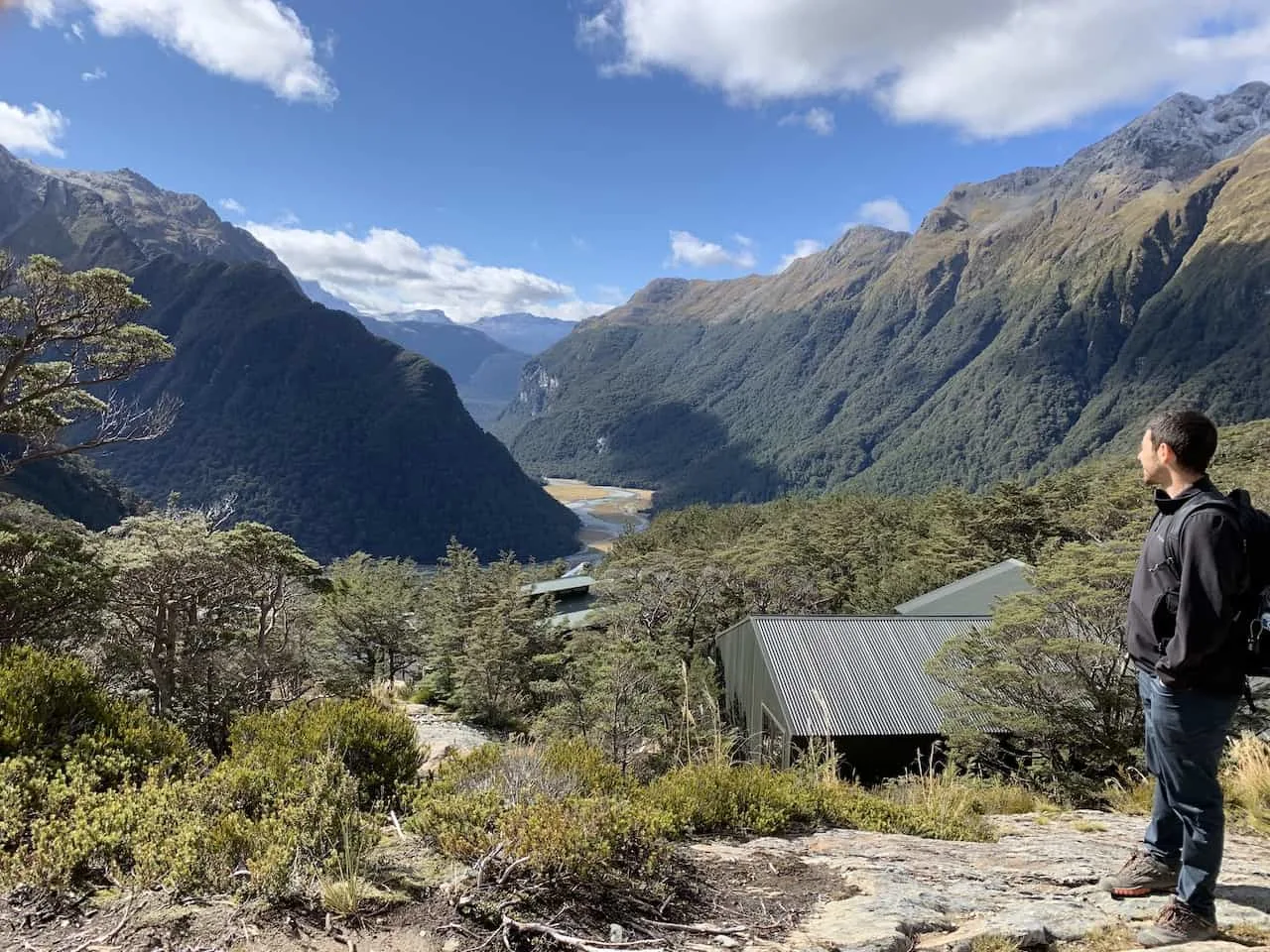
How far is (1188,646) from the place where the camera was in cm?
259

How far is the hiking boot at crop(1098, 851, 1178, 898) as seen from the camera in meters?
3.08

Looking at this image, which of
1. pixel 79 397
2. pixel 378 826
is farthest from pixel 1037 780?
pixel 79 397

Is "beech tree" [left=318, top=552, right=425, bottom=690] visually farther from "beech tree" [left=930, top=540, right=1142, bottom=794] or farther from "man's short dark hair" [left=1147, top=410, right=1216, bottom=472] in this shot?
"man's short dark hair" [left=1147, top=410, right=1216, bottom=472]

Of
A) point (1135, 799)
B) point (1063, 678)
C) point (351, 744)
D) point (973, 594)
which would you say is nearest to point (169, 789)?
point (351, 744)

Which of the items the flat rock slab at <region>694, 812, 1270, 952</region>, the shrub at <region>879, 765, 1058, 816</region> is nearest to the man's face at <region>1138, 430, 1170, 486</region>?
the flat rock slab at <region>694, 812, 1270, 952</region>

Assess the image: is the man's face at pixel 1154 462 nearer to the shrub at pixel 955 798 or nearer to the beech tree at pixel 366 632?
the shrub at pixel 955 798

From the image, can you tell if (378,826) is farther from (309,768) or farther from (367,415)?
(367,415)

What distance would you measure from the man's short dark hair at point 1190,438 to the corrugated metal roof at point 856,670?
12.4 m

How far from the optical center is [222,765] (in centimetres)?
377

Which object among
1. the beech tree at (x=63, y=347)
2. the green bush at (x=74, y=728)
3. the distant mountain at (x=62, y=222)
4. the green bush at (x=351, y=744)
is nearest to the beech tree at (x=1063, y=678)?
the green bush at (x=351, y=744)

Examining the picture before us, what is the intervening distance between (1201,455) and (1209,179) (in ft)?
833

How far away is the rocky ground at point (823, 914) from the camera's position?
252 centimetres

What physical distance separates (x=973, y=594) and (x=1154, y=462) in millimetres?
21381

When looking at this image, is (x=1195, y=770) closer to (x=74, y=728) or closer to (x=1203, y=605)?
(x=1203, y=605)
